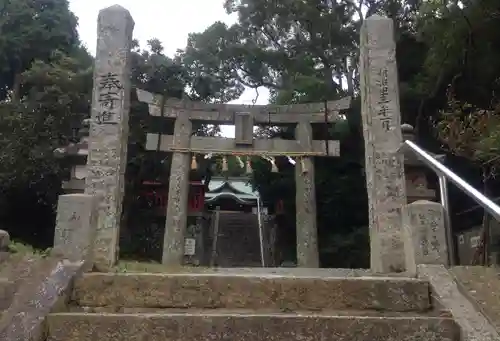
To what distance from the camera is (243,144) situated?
11.6m

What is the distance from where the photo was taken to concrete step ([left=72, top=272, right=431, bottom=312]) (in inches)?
128

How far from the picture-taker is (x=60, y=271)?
3350mm

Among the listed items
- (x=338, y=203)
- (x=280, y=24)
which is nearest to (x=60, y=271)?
(x=338, y=203)

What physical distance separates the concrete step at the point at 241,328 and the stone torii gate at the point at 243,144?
329 inches

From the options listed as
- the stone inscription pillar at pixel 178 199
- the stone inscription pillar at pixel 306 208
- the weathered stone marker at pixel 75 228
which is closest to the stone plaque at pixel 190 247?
the stone inscription pillar at pixel 178 199

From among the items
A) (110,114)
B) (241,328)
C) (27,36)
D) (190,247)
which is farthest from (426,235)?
(27,36)

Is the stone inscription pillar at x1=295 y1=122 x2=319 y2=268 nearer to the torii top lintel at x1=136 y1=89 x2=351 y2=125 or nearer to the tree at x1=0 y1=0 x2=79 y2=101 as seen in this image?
the torii top lintel at x1=136 y1=89 x2=351 y2=125

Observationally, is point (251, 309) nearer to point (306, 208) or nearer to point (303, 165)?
point (306, 208)

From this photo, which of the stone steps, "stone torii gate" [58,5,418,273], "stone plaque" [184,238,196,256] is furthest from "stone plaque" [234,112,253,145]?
the stone steps

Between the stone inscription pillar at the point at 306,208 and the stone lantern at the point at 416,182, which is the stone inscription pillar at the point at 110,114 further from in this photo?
the stone inscription pillar at the point at 306,208

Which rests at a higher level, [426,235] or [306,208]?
[306,208]

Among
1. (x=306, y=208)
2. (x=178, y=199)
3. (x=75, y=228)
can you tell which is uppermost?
(x=178, y=199)

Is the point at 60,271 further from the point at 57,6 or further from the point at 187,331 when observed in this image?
the point at 57,6

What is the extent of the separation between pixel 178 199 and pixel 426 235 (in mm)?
8150
